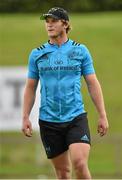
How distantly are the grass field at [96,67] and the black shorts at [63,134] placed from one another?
9.06 m

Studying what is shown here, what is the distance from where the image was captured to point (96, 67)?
20375 millimetres

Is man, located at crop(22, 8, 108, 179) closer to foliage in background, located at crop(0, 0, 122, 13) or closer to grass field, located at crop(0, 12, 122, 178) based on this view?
grass field, located at crop(0, 12, 122, 178)

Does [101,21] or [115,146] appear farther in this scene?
[101,21]

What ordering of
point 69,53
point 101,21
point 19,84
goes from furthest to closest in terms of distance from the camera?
point 101,21
point 19,84
point 69,53

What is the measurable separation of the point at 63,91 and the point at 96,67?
35.1 ft

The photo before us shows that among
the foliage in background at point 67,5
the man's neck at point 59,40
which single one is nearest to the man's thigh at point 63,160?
the man's neck at point 59,40

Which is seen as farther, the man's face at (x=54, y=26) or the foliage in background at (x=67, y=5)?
the foliage in background at (x=67, y=5)

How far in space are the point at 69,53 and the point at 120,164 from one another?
9781mm

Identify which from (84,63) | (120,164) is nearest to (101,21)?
Result: (120,164)

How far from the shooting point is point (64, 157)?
9930 millimetres

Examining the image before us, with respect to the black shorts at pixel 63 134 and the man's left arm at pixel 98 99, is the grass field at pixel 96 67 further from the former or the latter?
the man's left arm at pixel 98 99

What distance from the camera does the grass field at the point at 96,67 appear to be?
768 inches

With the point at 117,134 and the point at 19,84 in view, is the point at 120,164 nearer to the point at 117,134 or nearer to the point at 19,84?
the point at 117,134

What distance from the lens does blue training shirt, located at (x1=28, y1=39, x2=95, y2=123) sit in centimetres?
970
